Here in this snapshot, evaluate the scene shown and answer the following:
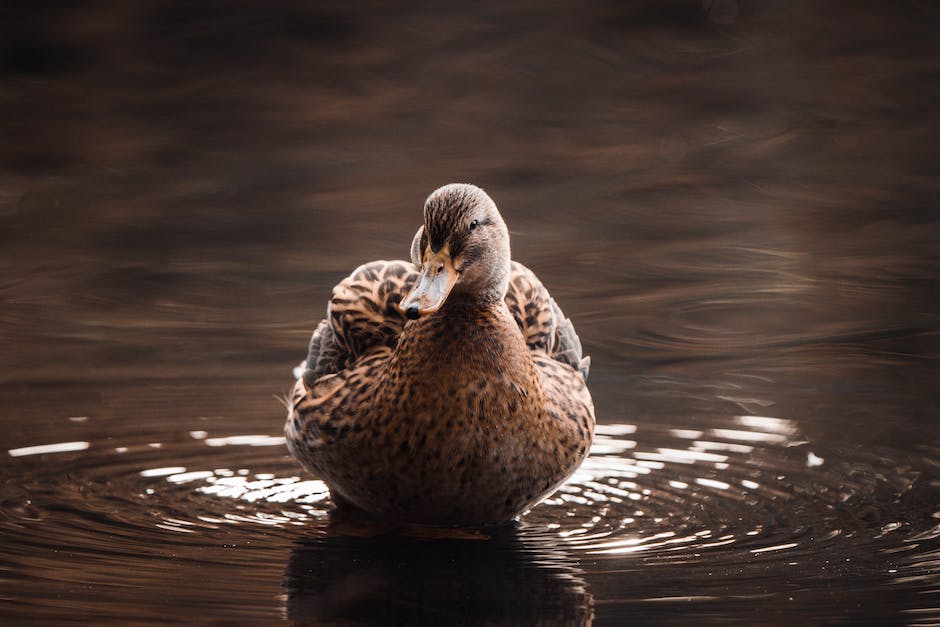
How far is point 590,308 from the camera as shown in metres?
7.25

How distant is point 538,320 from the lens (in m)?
5.25

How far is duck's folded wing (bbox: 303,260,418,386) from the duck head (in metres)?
0.49

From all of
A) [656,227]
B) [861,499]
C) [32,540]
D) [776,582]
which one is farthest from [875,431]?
[656,227]

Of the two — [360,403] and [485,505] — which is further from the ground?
[360,403]

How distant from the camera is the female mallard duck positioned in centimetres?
444

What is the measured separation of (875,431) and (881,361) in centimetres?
A: 96

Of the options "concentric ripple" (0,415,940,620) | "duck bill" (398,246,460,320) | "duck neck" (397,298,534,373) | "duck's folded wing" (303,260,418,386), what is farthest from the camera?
"duck's folded wing" (303,260,418,386)

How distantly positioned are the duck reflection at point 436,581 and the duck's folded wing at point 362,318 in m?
0.67

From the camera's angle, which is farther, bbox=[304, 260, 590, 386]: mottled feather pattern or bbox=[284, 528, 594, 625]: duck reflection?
bbox=[304, 260, 590, 386]: mottled feather pattern

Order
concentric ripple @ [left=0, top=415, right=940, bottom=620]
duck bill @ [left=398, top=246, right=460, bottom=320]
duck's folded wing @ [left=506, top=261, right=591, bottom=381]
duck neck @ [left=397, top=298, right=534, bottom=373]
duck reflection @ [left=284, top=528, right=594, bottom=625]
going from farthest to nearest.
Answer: duck's folded wing @ [left=506, top=261, right=591, bottom=381]
duck neck @ [left=397, top=298, right=534, bottom=373]
duck bill @ [left=398, top=246, right=460, bottom=320]
concentric ripple @ [left=0, top=415, right=940, bottom=620]
duck reflection @ [left=284, top=528, right=594, bottom=625]

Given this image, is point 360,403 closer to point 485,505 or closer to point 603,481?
point 485,505

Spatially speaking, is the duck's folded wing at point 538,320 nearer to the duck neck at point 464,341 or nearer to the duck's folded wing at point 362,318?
the duck's folded wing at point 362,318

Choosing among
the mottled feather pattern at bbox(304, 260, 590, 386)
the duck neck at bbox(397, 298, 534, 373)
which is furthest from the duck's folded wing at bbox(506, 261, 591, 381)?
the duck neck at bbox(397, 298, 534, 373)

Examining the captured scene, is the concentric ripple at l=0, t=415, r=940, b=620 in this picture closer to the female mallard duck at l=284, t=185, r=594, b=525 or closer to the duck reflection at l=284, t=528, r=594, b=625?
the duck reflection at l=284, t=528, r=594, b=625
